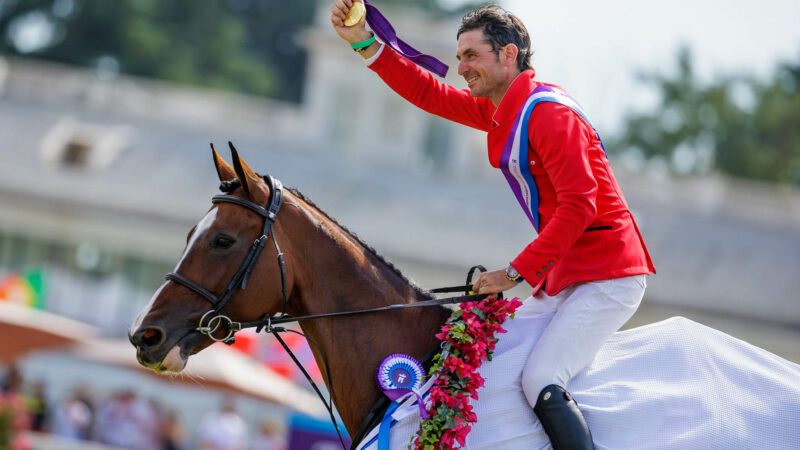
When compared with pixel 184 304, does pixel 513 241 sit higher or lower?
lower

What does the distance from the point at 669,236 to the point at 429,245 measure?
7.36m

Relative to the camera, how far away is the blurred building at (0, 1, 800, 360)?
21734 millimetres

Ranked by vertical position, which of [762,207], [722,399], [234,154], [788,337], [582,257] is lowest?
[788,337]

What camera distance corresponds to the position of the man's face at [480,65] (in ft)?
13.4

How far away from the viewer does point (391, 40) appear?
458 cm

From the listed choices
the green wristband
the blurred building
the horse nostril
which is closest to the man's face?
the green wristband

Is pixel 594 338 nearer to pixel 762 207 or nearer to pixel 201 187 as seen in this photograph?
pixel 201 187

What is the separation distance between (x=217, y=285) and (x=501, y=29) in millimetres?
1676

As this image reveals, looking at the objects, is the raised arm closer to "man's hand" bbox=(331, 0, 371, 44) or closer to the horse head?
"man's hand" bbox=(331, 0, 371, 44)

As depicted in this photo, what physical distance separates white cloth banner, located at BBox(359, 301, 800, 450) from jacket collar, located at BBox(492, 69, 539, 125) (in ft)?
2.89

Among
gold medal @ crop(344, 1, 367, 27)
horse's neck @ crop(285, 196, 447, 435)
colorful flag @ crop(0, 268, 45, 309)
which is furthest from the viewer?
colorful flag @ crop(0, 268, 45, 309)

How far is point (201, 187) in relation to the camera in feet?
78.1

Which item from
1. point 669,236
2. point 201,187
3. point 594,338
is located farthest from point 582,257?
point 669,236

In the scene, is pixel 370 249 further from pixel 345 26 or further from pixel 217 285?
pixel 345 26
